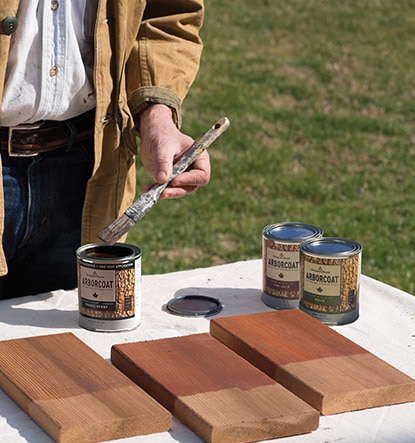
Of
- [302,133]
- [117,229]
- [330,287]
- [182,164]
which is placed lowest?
[302,133]

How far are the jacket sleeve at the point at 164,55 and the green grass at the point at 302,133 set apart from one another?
1999mm

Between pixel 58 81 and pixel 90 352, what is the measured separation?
57cm

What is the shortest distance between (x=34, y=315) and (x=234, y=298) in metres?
0.42

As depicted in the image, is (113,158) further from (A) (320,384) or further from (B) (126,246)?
(A) (320,384)

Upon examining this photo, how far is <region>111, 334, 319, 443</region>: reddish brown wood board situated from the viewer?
148cm

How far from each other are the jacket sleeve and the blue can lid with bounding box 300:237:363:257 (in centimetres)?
44

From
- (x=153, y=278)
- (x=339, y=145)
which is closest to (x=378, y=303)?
(x=153, y=278)

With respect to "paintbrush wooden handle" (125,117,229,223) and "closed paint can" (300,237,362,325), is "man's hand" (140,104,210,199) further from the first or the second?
"closed paint can" (300,237,362,325)

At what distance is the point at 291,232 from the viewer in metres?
2.08

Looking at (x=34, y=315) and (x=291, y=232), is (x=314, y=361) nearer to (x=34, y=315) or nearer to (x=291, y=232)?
(x=291, y=232)

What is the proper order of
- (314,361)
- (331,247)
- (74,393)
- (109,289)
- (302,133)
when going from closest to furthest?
(74,393) < (314,361) < (109,289) < (331,247) < (302,133)

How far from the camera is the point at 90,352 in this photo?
1703mm

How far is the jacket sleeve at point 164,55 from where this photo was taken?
2176 millimetres

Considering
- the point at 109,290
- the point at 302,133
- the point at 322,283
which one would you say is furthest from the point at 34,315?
the point at 302,133
